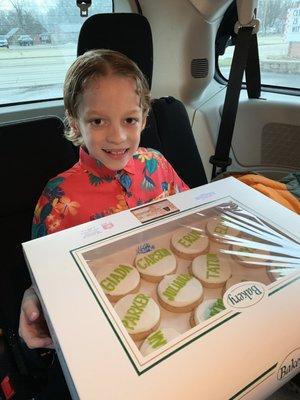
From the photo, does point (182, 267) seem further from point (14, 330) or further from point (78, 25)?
point (78, 25)

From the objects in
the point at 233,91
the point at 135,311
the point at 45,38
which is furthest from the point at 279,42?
the point at 135,311

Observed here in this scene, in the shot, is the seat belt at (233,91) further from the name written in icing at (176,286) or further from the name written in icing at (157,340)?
the name written in icing at (157,340)

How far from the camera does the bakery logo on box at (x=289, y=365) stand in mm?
418

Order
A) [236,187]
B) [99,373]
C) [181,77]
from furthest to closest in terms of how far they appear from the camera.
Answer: [181,77], [236,187], [99,373]

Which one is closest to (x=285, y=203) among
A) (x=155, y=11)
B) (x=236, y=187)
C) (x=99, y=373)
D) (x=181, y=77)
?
(x=236, y=187)

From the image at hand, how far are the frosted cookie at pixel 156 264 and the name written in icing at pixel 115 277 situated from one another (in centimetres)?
2

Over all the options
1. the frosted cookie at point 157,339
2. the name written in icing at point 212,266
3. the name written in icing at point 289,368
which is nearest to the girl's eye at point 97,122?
the name written in icing at point 212,266

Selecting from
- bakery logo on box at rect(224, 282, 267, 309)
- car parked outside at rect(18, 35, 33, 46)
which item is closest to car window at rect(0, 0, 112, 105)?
car parked outside at rect(18, 35, 33, 46)

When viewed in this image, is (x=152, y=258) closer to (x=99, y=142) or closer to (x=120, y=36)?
(x=99, y=142)

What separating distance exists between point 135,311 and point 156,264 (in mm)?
111

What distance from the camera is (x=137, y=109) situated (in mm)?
811

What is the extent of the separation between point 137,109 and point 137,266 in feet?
1.32

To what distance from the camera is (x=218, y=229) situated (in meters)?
0.64

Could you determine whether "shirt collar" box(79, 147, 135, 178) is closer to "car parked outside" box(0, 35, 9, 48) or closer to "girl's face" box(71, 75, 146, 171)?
"girl's face" box(71, 75, 146, 171)
